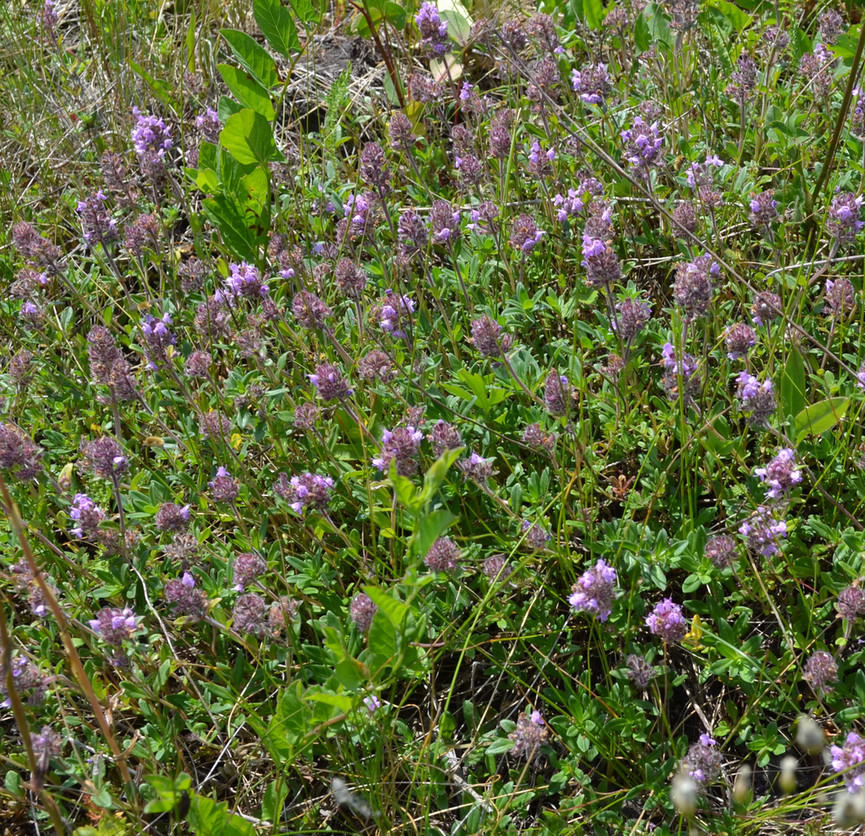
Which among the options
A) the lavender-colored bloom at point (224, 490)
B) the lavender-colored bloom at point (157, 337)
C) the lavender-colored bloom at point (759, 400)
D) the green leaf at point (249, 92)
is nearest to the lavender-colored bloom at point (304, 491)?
the lavender-colored bloom at point (224, 490)

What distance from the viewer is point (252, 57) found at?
3.62m

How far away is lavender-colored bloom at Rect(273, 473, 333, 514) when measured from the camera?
8.07 ft

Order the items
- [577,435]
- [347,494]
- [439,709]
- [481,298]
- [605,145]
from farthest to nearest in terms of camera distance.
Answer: [605,145] < [481,298] < [347,494] < [577,435] < [439,709]

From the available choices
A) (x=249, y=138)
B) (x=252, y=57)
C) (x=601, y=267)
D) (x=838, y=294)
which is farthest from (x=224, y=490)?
(x=252, y=57)

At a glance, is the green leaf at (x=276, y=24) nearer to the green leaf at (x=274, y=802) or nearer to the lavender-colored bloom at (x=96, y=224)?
the lavender-colored bloom at (x=96, y=224)

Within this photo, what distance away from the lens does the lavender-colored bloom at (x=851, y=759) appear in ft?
6.09

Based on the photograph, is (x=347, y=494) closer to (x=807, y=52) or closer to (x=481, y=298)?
(x=481, y=298)

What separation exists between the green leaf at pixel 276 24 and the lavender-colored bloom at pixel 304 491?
206cm

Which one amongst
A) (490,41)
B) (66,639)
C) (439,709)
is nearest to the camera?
(66,639)

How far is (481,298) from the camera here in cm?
323

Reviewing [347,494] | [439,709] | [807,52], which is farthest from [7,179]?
[807,52]

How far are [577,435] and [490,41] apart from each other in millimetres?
2248

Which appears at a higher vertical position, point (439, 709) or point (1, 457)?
point (1, 457)

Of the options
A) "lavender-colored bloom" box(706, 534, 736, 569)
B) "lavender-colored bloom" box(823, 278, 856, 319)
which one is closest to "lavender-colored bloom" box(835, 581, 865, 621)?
"lavender-colored bloom" box(706, 534, 736, 569)
